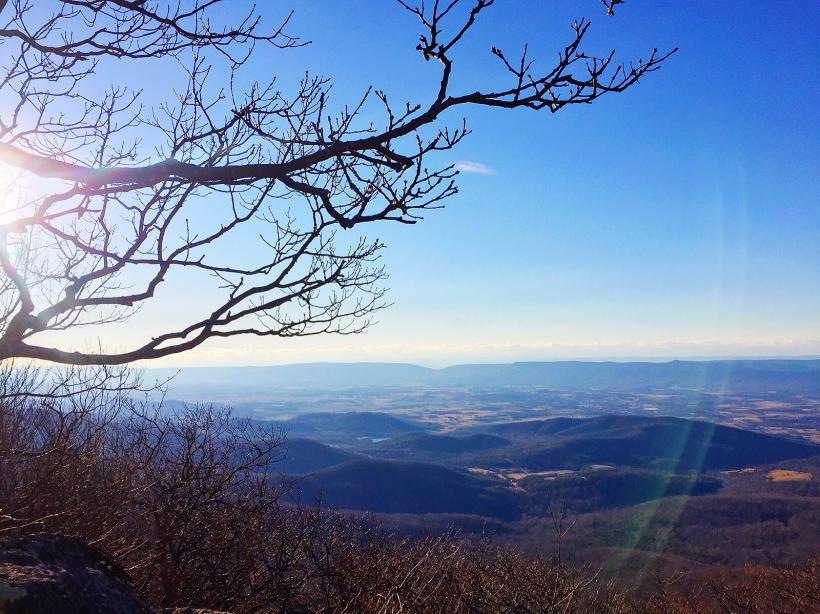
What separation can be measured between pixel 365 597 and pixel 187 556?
2631mm

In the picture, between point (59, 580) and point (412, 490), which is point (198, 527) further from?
point (412, 490)

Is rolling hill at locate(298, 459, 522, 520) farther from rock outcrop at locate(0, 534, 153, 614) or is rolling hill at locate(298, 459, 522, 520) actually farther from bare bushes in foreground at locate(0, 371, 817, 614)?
rock outcrop at locate(0, 534, 153, 614)

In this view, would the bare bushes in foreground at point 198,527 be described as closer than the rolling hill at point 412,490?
Yes

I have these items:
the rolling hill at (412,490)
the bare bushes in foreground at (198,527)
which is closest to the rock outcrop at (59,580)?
the bare bushes in foreground at (198,527)

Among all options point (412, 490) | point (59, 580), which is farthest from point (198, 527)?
point (412, 490)

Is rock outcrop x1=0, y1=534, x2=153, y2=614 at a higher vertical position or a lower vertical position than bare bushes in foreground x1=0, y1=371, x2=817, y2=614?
higher

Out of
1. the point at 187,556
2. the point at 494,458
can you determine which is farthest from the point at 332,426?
the point at 187,556

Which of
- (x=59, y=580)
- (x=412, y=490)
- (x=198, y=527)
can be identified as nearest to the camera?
(x=59, y=580)

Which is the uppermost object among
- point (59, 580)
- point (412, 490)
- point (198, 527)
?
point (59, 580)

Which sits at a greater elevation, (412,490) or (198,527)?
(198,527)

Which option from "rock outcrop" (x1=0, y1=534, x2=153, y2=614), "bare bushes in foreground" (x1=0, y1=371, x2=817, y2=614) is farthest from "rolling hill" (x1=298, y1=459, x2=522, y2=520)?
"rock outcrop" (x1=0, y1=534, x2=153, y2=614)

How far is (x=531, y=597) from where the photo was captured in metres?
7.74

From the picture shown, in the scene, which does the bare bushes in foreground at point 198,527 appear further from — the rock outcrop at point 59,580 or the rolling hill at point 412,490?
the rolling hill at point 412,490

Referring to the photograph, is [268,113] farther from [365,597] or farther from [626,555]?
[626,555]
